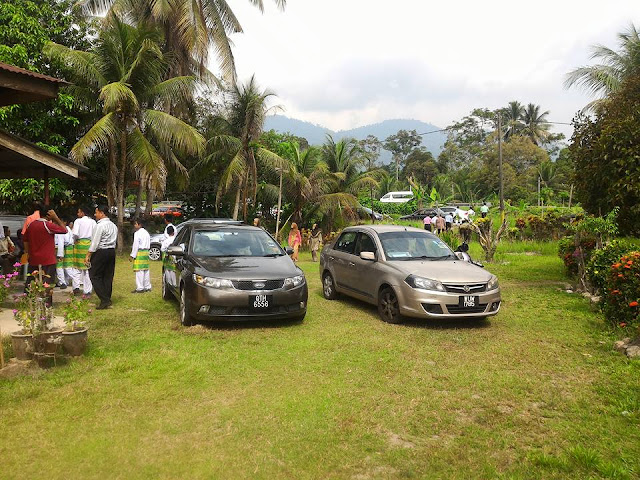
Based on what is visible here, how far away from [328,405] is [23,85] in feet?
15.9

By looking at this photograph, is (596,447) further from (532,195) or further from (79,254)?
(532,195)

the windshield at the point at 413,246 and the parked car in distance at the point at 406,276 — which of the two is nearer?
the parked car in distance at the point at 406,276

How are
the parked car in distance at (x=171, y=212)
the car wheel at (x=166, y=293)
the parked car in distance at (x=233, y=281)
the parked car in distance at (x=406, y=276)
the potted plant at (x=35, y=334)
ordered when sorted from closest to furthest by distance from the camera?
the potted plant at (x=35, y=334) → the parked car in distance at (x=233, y=281) → the parked car in distance at (x=406, y=276) → the car wheel at (x=166, y=293) → the parked car in distance at (x=171, y=212)

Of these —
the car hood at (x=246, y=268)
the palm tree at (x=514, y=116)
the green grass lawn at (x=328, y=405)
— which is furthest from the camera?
the palm tree at (x=514, y=116)

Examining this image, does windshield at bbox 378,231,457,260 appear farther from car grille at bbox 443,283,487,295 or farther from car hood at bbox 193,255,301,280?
car hood at bbox 193,255,301,280

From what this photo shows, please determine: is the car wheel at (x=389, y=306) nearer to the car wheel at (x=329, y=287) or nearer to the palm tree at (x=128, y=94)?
the car wheel at (x=329, y=287)

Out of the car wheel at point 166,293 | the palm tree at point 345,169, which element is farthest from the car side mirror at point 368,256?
the palm tree at point 345,169

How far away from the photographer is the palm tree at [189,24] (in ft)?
67.1

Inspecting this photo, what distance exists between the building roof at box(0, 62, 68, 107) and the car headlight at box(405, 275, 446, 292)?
17.2 ft

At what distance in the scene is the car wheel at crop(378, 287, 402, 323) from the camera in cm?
762

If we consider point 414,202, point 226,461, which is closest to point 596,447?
point 226,461

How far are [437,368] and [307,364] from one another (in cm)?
145

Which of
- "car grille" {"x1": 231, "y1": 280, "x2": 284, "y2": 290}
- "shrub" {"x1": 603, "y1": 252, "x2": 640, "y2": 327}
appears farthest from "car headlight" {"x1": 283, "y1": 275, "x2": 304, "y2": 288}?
"shrub" {"x1": 603, "y1": 252, "x2": 640, "y2": 327}

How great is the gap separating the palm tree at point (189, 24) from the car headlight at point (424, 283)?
1682 cm
